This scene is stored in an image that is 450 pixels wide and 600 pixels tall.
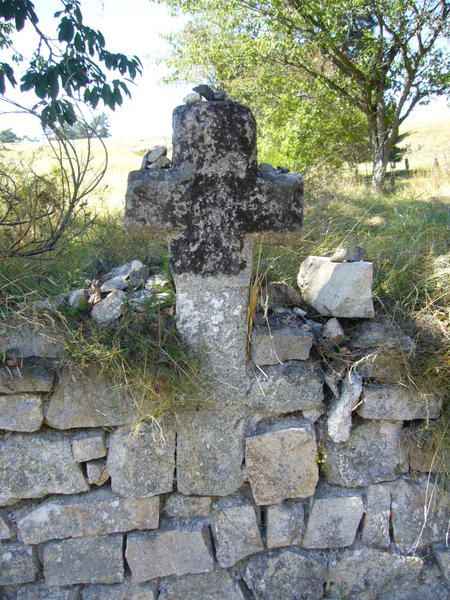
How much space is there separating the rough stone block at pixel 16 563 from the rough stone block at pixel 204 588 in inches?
24.3

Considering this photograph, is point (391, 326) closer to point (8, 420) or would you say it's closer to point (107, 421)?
point (107, 421)

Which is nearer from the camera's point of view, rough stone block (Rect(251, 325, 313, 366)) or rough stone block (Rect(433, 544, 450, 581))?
rough stone block (Rect(251, 325, 313, 366))

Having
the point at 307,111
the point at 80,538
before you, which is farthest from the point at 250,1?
the point at 80,538

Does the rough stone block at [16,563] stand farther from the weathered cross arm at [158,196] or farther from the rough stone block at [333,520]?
the weathered cross arm at [158,196]

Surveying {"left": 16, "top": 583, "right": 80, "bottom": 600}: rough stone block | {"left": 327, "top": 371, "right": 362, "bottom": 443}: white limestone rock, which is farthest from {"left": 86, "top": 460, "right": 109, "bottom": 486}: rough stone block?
{"left": 327, "top": 371, "right": 362, "bottom": 443}: white limestone rock

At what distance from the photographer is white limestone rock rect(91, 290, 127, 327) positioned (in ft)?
7.47

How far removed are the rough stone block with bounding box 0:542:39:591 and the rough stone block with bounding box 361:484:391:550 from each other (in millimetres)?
1572

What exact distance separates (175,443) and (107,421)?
32 centimetres

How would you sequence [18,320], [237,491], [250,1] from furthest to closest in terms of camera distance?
[250,1]
[237,491]
[18,320]

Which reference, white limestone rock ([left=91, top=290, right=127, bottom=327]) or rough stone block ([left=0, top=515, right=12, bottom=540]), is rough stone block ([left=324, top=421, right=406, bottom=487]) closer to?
white limestone rock ([left=91, top=290, right=127, bottom=327])

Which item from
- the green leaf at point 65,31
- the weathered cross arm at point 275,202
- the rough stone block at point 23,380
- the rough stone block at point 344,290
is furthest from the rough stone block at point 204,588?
the green leaf at point 65,31

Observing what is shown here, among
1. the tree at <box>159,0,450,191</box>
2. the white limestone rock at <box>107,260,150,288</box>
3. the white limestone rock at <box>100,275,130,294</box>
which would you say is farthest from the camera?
the tree at <box>159,0,450,191</box>

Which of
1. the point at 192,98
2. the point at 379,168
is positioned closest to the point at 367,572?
the point at 192,98

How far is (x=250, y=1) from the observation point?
7645 mm
